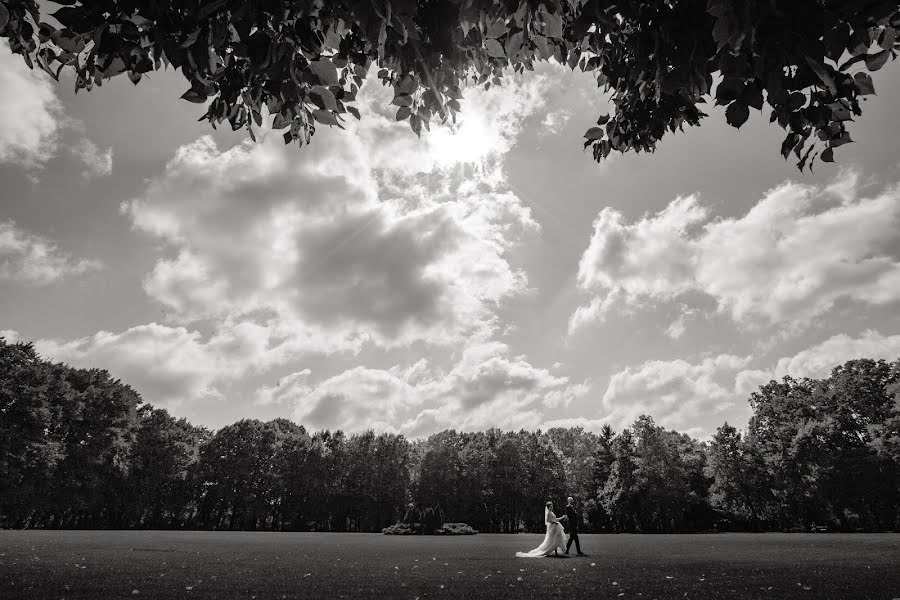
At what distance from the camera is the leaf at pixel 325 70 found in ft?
11.6

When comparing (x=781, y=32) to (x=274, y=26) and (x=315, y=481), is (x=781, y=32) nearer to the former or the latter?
(x=274, y=26)

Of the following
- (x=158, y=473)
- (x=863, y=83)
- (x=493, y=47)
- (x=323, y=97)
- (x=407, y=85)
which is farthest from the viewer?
(x=158, y=473)

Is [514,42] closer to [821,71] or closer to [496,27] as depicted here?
[496,27]

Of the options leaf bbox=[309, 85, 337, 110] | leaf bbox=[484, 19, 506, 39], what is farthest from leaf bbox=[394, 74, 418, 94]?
leaf bbox=[484, 19, 506, 39]

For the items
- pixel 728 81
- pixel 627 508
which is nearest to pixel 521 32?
pixel 728 81

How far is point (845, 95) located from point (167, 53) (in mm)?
4732

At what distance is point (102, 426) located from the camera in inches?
2099

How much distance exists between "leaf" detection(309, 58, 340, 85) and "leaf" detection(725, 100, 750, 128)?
2740 millimetres

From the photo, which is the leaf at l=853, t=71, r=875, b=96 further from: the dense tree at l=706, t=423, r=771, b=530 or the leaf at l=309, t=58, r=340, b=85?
the dense tree at l=706, t=423, r=771, b=530

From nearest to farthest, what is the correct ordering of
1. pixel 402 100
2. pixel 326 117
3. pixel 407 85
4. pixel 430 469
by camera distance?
pixel 326 117
pixel 407 85
pixel 402 100
pixel 430 469

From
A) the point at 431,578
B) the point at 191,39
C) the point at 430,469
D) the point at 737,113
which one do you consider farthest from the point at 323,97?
the point at 430,469

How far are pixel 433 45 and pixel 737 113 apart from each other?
2.30m

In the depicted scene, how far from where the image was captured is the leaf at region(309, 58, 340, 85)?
3524mm

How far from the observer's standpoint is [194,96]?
3760mm
